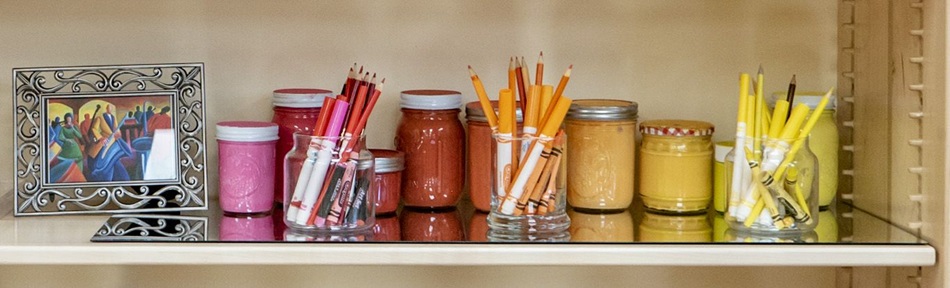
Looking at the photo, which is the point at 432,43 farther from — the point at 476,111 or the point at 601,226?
the point at 601,226

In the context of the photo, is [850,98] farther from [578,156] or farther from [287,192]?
[287,192]

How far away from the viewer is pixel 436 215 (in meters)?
1.21

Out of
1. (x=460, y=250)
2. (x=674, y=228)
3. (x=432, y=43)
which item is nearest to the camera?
(x=460, y=250)

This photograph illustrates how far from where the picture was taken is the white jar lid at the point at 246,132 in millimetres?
1174

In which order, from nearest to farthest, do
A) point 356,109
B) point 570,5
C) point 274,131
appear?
1. point 356,109
2. point 274,131
3. point 570,5

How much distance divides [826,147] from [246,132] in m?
0.61

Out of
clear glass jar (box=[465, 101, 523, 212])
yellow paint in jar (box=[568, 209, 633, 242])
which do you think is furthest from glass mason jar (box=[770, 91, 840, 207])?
clear glass jar (box=[465, 101, 523, 212])

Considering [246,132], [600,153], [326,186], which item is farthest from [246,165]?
[600,153]

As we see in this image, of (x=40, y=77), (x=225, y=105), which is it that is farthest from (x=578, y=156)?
(x=40, y=77)

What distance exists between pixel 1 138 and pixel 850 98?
0.96m

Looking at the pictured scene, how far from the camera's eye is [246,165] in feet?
3.88

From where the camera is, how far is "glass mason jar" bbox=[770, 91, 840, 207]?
1215 mm

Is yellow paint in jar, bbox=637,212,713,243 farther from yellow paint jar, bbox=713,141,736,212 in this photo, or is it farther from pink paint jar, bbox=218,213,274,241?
pink paint jar, bbox=218,213,274,241

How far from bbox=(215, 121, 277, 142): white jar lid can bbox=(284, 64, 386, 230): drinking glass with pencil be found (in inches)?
3.9
